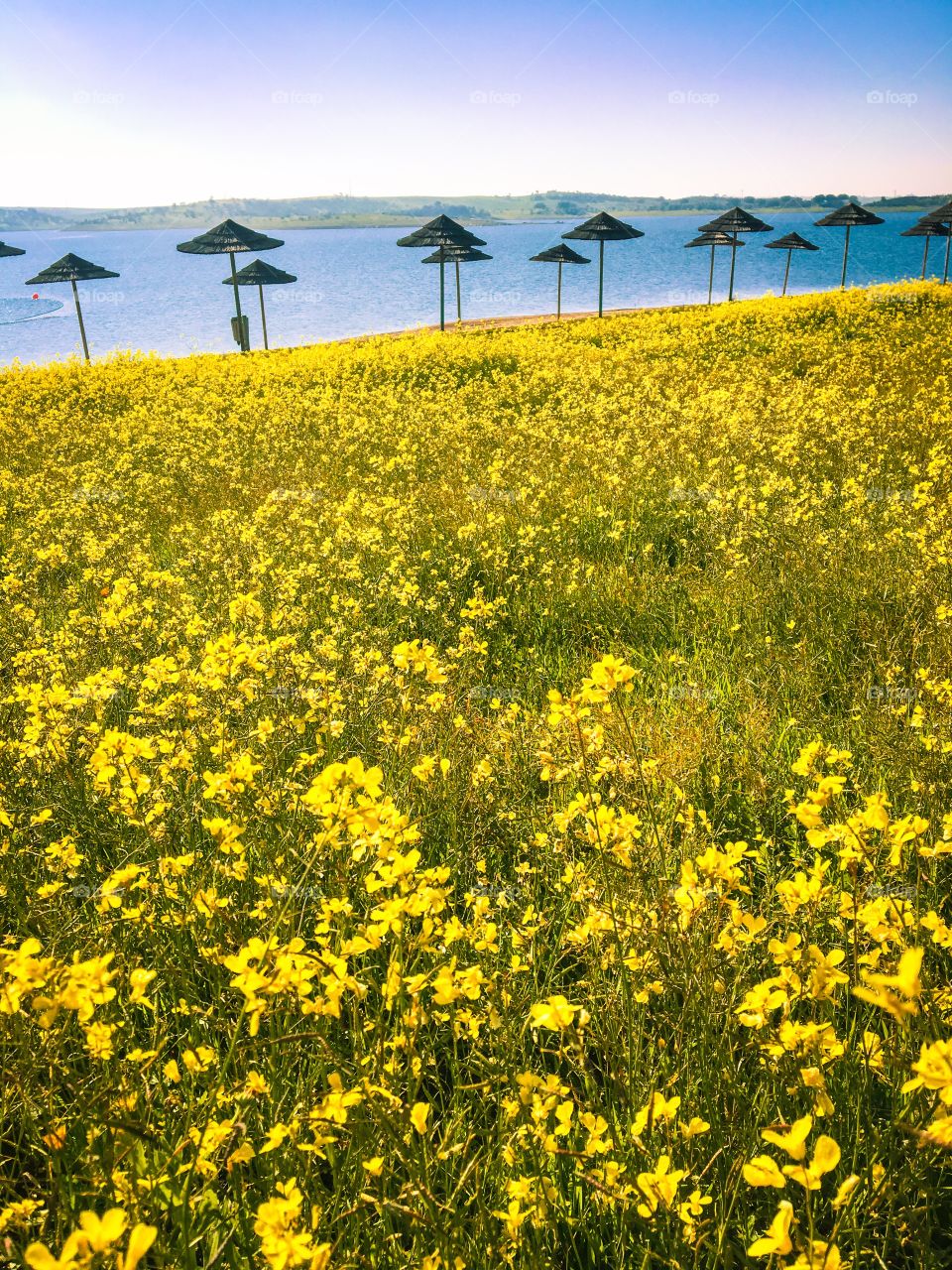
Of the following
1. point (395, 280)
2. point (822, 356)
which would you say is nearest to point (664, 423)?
point (822, 356)

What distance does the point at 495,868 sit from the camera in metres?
2.91

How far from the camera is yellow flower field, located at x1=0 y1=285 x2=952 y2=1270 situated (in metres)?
1.41

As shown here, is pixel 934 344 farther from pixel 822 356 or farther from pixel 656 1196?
pixel 656 1196

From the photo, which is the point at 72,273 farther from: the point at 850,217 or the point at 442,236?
the point at 850,217

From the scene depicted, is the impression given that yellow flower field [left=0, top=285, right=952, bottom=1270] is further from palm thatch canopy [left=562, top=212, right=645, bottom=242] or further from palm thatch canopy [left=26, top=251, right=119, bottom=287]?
palm thatch canopy [left=562, top=212, right=645, bottom=242]

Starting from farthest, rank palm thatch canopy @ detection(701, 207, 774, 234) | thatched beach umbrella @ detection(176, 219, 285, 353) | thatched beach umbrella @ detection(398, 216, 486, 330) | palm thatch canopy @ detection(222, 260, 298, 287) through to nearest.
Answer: palm thatch canopy @ detection(701, 207, 774, 234) < palm thatch canopy @ detection(222, 260, 298, 287) < thatched beach umbrella @ detection(398, 216, 486, 330) < thatched beach umbrella @ detection(176, 219, 285, 353)

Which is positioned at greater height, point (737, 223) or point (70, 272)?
point (737, 223)

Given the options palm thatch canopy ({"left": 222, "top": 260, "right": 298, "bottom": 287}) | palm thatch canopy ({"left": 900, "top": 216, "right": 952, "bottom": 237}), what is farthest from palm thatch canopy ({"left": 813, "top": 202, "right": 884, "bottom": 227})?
palm thatch canopy ({"left": 222, "top": 260, "right": 298, "bottom": 287})

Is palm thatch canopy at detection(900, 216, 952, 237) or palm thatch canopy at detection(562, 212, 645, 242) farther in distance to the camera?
palm thatch canopy at detection(900, 216, 952, 237)

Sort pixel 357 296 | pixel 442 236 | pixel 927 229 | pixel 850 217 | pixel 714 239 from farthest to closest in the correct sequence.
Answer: pixel 357 296 < pixel 714 239 < pixel 927 229 < pixel 850 217 < pixel 442 236

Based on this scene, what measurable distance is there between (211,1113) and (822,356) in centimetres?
1516

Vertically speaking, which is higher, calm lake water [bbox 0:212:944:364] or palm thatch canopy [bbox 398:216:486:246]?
palm thatch canopy [bbox 398:216:486:246]

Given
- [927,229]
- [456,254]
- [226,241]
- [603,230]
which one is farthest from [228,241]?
[927,229]

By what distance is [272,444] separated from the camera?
10852mm
